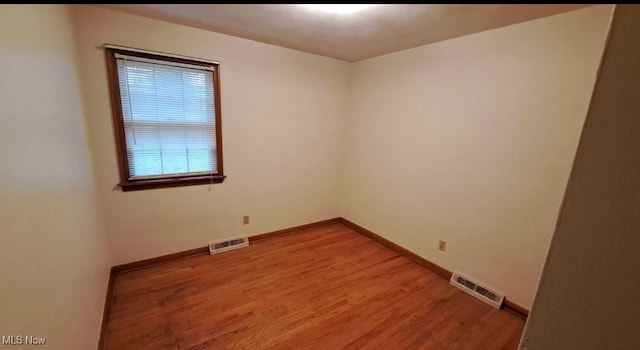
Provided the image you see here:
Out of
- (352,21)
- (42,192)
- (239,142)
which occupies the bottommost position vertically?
(42,192)

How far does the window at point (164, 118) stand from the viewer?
228 cm

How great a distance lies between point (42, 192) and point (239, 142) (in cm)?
189

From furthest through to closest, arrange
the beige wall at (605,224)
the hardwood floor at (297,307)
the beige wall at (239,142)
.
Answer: the beige wall at (239,142), the hardwood floor at (297,307), the beige wall at (605,224)

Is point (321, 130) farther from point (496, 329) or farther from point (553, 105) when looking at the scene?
point (496, 329)

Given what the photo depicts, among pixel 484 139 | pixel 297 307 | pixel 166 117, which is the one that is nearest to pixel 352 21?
pixel 484 139

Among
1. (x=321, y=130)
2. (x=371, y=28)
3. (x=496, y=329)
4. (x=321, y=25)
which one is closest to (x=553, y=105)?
(x=371, y=28)

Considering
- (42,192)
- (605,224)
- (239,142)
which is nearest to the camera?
(605,224)

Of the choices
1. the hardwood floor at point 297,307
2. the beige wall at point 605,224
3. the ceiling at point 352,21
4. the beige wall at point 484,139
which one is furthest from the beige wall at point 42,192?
the beige wall at point 484,139

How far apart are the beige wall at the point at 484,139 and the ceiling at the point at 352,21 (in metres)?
0.18

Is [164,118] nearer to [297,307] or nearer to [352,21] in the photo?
[352,21]

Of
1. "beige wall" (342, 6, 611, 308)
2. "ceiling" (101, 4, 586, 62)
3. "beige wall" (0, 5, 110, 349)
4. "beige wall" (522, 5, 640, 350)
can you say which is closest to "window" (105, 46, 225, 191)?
"ceiling" (101, 4, 586, 62)

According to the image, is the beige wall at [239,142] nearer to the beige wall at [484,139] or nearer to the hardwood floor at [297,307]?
the hardwood floor at [297,307]

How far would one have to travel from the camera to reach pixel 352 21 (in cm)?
215

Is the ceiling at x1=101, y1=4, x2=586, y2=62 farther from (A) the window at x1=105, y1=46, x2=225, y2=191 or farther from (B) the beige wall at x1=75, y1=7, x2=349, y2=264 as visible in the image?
(A) the window at x1=105, y1=46, x2=225, y2=191
